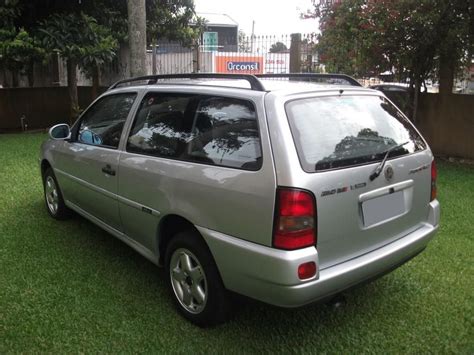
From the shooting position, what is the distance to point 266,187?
259 cm

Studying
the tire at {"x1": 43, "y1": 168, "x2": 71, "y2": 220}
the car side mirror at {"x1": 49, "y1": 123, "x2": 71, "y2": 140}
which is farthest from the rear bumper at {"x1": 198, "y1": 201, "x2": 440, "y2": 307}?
the tire at {"x1": 43, "y1": 168, "x2": 71, "y2": 220}

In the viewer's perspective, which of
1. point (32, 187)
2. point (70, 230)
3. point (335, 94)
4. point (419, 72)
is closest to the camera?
point (335, 94)

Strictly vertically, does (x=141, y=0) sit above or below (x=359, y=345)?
above

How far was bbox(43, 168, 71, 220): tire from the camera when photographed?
5156 millimetres

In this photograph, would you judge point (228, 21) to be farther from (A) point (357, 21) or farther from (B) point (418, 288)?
(B) point (418, 288)

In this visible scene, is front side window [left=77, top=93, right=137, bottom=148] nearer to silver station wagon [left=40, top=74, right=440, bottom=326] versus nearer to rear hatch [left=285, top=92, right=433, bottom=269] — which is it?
silver station wagon [left=40, top=74, right=440, bottom=326]

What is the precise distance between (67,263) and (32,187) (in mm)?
2891

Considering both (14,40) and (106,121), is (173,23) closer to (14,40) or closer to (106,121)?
(14,40)

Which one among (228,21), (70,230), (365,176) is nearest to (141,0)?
(70,230)

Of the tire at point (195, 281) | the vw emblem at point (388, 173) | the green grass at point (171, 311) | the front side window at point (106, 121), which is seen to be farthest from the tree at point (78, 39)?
the vw emblem at point (388, 173)

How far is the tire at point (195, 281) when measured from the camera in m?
2.97

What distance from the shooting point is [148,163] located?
134 inches

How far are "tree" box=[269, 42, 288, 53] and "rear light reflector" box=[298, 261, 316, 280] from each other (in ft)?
29.7

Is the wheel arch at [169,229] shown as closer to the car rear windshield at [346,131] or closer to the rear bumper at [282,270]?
the rear bumper at [282,270]
